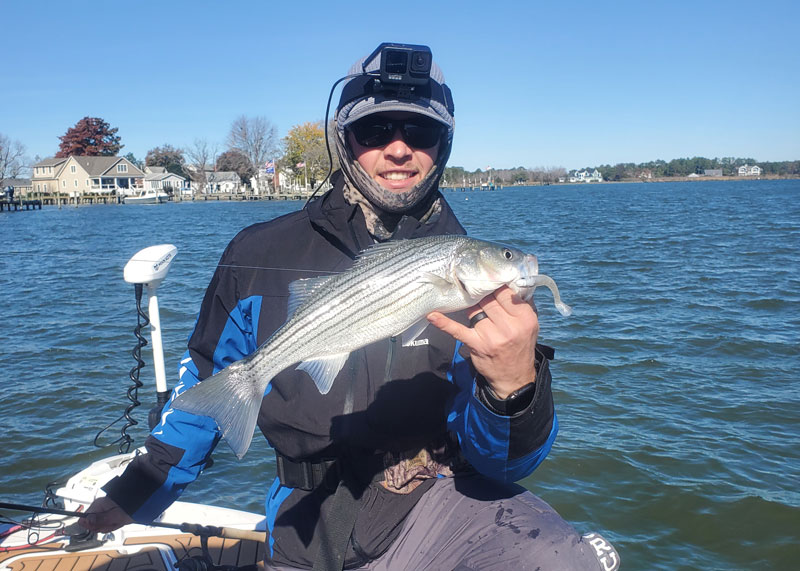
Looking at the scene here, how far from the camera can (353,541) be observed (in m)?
3.02

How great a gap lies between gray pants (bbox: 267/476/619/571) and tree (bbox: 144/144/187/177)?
133228 mm

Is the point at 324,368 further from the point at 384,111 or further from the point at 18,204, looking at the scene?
the point at 18,204

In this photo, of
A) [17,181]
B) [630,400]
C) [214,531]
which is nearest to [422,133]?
[214,531]

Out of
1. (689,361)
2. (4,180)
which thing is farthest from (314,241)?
(4,180)

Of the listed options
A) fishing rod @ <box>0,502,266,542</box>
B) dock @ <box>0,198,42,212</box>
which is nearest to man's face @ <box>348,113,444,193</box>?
fishing rod @ <box>0,502,266,542</box>

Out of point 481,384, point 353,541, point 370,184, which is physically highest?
point 370,184

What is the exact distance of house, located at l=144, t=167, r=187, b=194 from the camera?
374 feet

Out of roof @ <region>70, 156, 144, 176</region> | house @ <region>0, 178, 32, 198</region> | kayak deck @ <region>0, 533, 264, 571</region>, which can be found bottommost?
kayak deck @ <region>0, 533, 264, 571</region>

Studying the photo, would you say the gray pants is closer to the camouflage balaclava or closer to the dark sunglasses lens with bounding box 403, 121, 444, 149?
the camouflage balaclava

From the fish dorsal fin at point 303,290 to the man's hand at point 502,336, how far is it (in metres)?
0.63

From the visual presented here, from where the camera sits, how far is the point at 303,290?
9.32 ft

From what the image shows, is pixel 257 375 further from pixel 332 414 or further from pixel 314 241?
pixel 314 241

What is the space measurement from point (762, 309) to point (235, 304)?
15.1 meters

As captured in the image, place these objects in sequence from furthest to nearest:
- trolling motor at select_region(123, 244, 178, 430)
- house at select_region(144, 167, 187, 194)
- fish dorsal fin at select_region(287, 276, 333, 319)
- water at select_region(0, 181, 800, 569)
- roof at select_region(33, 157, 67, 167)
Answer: house at select_region(144, 167, 187, 194), roof at select_region(33, 157, 67, 167), water at select_region(0, 181, 800, 569), trolling motor at select_region(123, 244, 178, 430), fish dorsal fin at select_region(287, 276, 333, 319)
